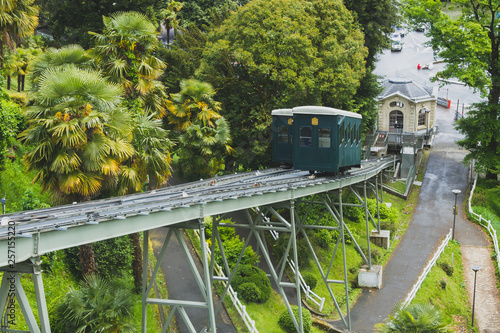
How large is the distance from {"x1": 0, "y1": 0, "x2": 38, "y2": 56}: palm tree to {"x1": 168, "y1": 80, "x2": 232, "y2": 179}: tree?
6.99 metres

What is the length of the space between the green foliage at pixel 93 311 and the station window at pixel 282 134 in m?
13.5

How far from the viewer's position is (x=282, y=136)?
2673 cm

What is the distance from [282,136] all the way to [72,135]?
1216 cm

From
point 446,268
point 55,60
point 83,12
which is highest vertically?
point 83,12

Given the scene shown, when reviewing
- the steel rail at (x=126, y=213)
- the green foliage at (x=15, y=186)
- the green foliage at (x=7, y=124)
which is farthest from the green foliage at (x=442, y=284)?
the green foliage at (x=7, y=124)

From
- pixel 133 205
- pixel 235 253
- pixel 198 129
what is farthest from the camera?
pixel 198 129

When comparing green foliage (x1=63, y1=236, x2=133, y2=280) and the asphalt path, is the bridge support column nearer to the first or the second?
green foliage (x1=63, y1=236, x2=133, y2=280)

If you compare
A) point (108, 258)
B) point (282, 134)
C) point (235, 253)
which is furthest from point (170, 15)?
point (108, 258)

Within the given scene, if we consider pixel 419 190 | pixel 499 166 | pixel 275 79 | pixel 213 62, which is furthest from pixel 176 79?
pixel 499 166

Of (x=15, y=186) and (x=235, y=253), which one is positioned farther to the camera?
(x=235, y=253)

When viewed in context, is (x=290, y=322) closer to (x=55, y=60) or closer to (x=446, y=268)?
(x=446, y=268)

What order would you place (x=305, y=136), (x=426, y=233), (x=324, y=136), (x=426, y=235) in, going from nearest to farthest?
1. (x=324, y=136)
2. (x=305, y=136)
3. (x=426, y=235)
4. (x=426, y=233)

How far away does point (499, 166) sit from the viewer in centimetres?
4094

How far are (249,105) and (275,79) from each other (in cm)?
236
